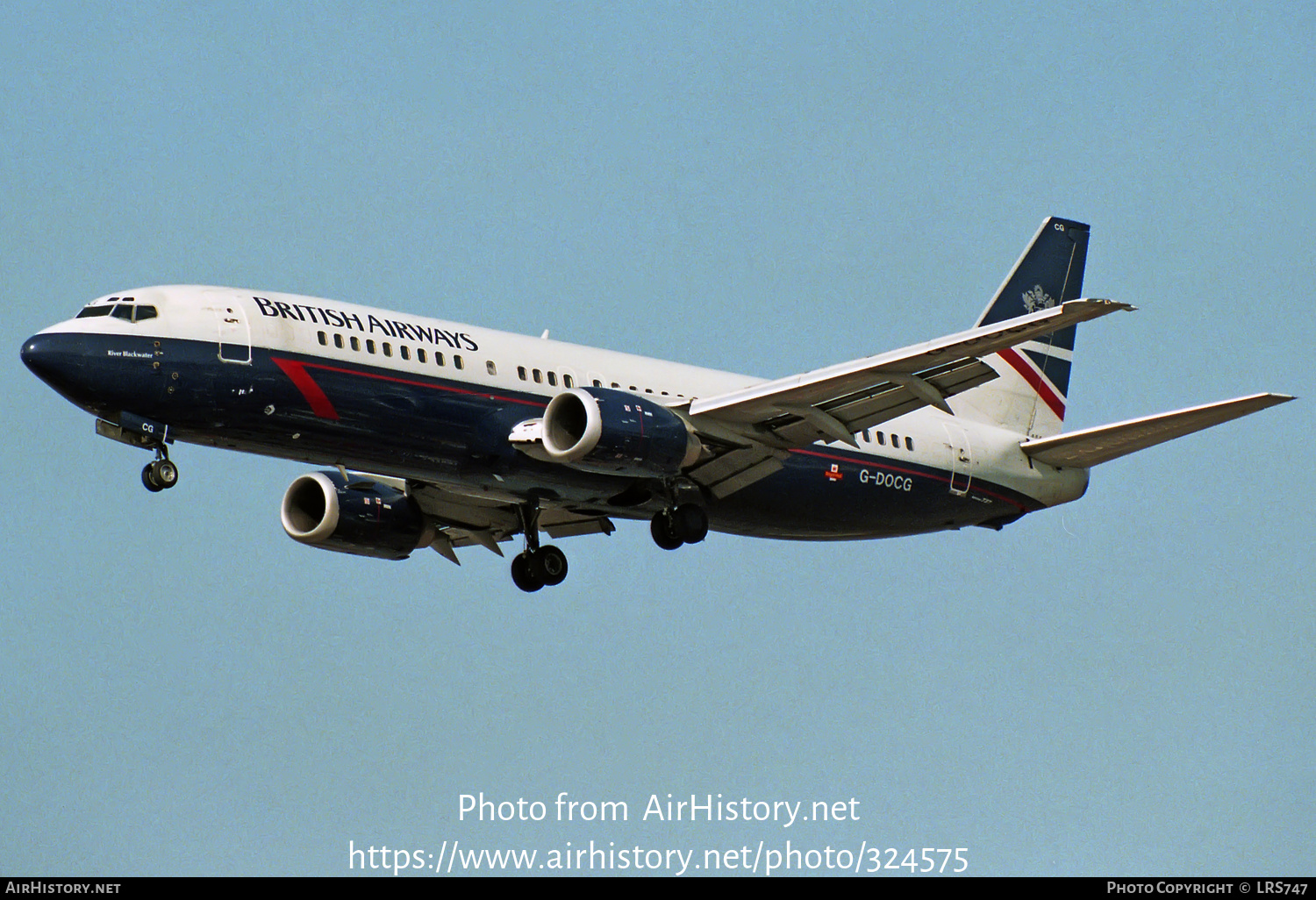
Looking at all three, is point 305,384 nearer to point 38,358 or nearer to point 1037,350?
point 38,358

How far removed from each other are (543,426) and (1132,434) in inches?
522

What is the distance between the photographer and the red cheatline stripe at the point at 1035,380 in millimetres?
48562

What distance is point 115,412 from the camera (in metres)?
35.4

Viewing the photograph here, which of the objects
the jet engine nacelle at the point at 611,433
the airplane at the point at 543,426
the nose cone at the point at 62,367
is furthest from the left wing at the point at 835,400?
the nose cone at the point at 62,367

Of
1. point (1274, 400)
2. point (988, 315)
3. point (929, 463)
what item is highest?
point (988, 315)

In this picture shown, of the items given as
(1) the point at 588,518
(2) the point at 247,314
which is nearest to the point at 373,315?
(2) the point at 247,314

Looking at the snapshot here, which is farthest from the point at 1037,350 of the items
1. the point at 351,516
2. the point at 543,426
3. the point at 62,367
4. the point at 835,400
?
the point at 62,367

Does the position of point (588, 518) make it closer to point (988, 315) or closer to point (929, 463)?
point (929, 463)

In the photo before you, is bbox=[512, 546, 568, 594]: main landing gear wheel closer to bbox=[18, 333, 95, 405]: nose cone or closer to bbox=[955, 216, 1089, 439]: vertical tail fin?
bbox=[955, 216, 1089, 439]: vertical tail fin

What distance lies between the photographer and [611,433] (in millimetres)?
37094

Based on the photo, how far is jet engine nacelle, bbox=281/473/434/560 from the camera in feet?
141

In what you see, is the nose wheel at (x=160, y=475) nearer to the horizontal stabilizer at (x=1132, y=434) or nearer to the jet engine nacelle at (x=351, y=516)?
the jet engine nacelle at (x=351, y=516)

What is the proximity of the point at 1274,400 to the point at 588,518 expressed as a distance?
15284 mm

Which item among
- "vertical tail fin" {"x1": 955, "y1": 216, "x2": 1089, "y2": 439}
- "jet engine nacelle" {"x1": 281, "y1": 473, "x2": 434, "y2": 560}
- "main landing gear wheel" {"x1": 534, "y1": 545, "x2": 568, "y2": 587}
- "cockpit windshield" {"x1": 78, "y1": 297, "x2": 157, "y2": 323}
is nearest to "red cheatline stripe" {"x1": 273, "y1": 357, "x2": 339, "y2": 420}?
"cockpit windshield" {"x1": 78, "y1": 297, "x2": 157, "y2": 323}
